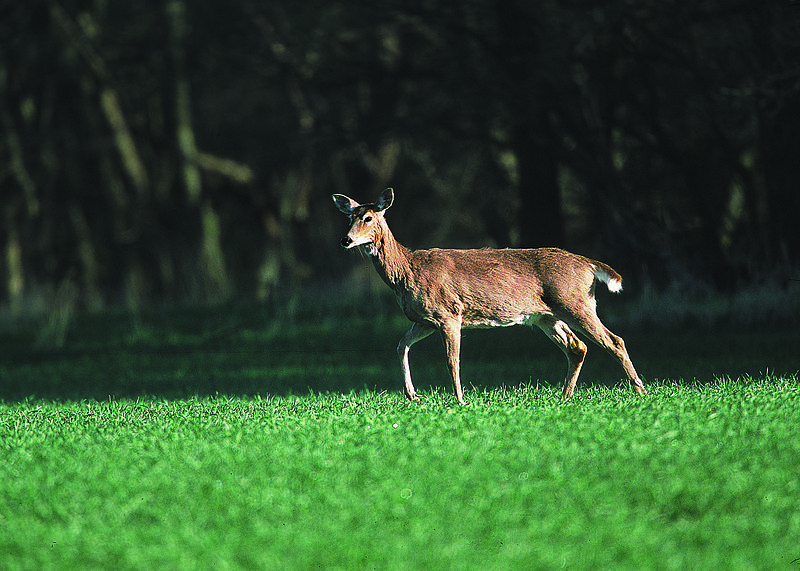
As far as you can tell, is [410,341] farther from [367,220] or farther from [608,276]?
[608,276]

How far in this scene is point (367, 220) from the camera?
8414mm

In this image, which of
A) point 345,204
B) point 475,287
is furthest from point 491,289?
point 345,204

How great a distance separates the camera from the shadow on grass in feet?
37.7

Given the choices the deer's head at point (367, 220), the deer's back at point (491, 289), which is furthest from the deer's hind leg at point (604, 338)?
the deer's head at point (367, 220)

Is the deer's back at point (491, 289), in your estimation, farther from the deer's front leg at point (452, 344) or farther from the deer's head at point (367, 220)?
the deer's head at point (367, 220)

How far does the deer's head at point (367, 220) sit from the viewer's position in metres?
8.34

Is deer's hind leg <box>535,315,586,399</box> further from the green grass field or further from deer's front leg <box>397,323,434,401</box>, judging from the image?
deer's front leg <box>397,323,434,401</box>

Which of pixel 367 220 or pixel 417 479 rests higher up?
pixel 367 220

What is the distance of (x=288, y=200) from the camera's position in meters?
27.8

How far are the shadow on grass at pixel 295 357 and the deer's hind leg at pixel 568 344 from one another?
1146 millimetres

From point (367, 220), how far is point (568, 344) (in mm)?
2017

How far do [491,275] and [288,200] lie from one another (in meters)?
19.8

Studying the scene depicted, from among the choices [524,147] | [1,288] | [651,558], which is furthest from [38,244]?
[651,558]

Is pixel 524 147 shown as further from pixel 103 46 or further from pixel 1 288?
pixel 1 288
